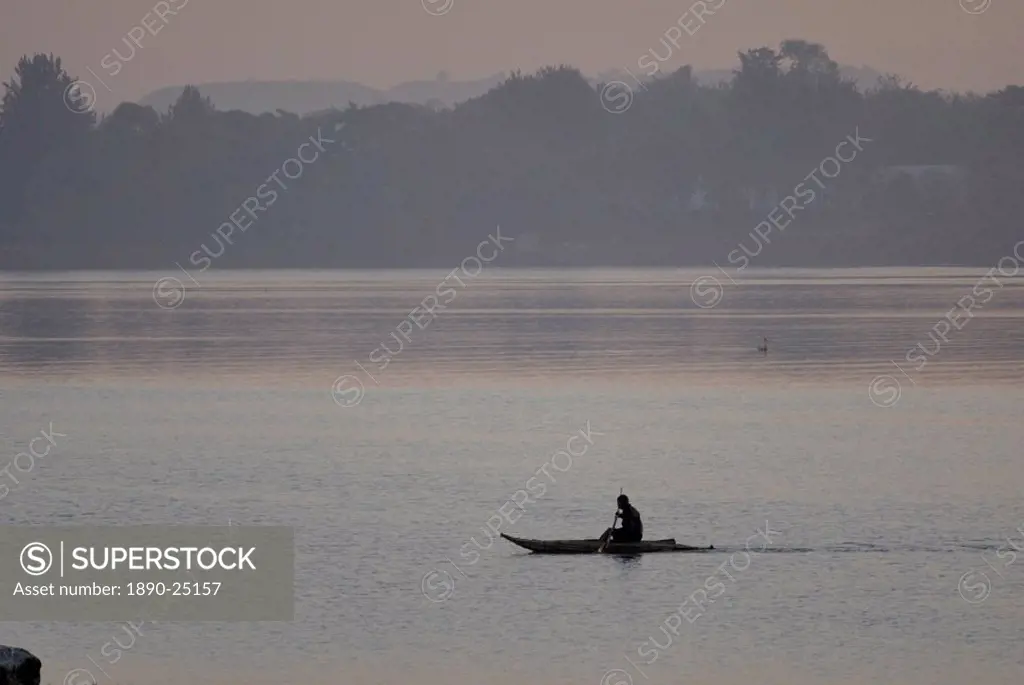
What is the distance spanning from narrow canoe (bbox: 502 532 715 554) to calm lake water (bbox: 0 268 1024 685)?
0.75 feet

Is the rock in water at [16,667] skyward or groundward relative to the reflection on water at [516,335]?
groundward

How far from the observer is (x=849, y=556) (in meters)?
31.5

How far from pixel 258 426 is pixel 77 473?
31.6 ft

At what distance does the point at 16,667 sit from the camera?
1894 centimetres

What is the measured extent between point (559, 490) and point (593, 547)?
343 inches

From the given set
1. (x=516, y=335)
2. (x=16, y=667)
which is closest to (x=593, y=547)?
(x=16, y=667)

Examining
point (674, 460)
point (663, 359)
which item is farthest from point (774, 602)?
point (663, 359)

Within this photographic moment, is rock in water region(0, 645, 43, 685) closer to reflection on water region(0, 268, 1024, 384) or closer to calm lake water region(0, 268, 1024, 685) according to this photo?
calm lake water region(0, 268, 1024, 685)

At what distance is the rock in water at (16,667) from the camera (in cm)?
1884

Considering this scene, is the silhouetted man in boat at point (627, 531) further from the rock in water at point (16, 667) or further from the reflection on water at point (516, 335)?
the reflection on water at point (516, 335)

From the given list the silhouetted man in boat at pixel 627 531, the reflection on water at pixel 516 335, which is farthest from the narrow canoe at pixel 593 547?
the reflection on water at pixel 516 335

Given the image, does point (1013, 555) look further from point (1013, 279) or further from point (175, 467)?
point (1013, 279)

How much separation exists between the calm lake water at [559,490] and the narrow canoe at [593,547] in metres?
0.23

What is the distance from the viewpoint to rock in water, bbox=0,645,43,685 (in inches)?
742
